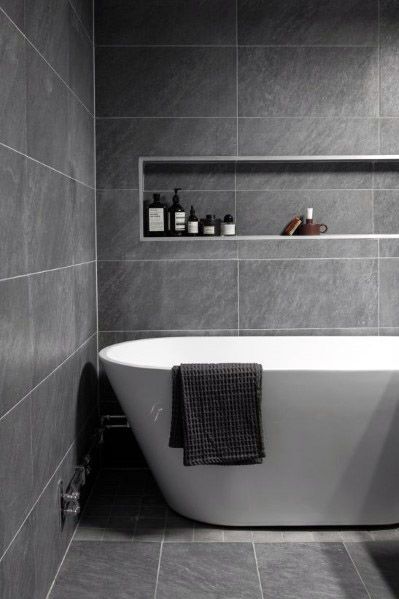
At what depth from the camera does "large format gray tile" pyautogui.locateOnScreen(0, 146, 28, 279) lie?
1.83 m

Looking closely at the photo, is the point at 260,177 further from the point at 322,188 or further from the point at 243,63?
the point at 243,63

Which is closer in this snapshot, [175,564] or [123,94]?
[175,564]

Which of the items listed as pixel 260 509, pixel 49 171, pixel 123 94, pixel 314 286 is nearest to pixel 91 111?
pixel 123 94

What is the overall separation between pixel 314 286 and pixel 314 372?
3.52 ft

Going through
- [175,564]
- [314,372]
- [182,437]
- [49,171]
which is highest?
[49,171]

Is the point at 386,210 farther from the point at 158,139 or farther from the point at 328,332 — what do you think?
the point at 158,139

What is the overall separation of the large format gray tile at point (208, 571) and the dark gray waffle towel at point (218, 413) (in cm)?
33

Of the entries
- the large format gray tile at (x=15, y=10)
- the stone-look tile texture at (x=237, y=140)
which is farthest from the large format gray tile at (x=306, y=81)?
the large format gray tile at (x=15, y=10)

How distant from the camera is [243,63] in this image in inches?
140

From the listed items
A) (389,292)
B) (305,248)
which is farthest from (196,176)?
(389,292)

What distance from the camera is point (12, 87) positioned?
1.94 metres

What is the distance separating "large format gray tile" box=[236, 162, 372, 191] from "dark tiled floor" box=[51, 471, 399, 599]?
1.70 m

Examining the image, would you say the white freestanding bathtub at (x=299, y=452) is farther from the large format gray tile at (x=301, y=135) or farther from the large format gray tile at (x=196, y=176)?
the large format gray tile at (x=301, y=135)

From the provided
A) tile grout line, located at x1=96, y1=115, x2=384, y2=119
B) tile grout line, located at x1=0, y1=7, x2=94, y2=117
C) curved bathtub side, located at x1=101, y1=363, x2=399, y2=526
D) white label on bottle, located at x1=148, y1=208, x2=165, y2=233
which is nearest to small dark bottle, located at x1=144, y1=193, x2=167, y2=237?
white label on bottle, located at x1=148, y1=208, x2=165, y2=233
